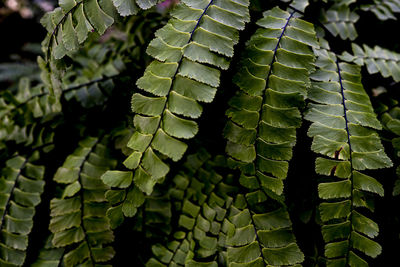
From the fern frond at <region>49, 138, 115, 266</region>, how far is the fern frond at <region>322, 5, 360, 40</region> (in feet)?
2.70

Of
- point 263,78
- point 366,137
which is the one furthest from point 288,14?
point 366,137

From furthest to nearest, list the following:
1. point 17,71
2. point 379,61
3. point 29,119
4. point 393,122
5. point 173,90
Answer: point 17,71
point 29,119
point 379,61
point 393,122
point 173,90

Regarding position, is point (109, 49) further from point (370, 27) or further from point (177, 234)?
point (370, 27)

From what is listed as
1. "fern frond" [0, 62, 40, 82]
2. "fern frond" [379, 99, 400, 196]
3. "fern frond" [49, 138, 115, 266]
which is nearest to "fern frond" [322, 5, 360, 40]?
"fern frond" [379, 99, 400, 196]

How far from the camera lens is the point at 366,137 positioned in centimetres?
70

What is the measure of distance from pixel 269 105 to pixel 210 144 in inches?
13.1

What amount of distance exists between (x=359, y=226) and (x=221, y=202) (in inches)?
12.9

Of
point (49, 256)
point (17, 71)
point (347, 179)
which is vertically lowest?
point (17, 71)

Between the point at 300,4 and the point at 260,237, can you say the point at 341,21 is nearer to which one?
the point at 300,4

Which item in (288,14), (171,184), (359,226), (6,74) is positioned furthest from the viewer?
(6,74)

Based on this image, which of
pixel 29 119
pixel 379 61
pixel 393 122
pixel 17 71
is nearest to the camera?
pixel 393 122

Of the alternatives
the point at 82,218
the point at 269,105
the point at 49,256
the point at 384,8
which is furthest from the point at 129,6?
the point at 384,8

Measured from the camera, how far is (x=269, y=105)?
2.27 ft

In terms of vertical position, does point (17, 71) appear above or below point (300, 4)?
below
